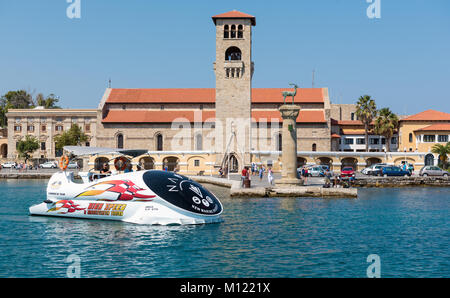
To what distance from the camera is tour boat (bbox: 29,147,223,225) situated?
2256cm

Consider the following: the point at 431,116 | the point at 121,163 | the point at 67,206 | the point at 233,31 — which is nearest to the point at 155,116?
the point at 233,31

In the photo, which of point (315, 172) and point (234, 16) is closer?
point (315, 172)

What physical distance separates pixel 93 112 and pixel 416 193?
64.8 meters

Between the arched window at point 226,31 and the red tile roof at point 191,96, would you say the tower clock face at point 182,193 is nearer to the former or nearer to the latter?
the arched window at point 226,31

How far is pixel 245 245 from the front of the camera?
18.7 meters

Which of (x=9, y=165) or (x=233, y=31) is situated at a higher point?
(x=233, y=31)

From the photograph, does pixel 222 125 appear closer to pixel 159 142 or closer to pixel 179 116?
pixel 179 116

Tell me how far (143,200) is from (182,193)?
1.87 m

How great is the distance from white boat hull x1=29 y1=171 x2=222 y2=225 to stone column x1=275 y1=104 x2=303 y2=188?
44.7ft

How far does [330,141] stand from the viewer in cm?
7556

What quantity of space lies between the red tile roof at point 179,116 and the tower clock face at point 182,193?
54.1 metres

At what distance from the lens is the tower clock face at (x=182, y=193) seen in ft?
74.0

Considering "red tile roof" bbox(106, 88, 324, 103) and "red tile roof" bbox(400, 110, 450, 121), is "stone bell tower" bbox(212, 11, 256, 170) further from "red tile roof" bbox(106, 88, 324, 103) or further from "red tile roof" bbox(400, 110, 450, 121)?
"red tile roof" bbox(400, 110, 450, 121)

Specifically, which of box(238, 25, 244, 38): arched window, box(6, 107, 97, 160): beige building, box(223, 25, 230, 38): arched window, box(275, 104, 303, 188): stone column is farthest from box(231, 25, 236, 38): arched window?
box(6, 107, 97, 160): beige building
